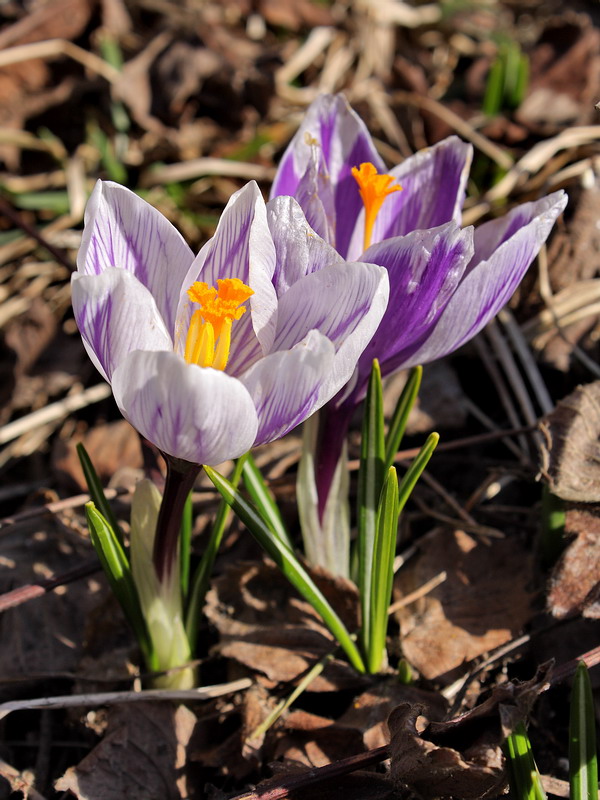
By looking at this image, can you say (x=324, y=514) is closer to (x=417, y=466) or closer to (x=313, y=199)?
(x=417, y=466)

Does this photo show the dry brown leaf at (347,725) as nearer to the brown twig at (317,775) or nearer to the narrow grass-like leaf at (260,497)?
the brown twig at (317,775)

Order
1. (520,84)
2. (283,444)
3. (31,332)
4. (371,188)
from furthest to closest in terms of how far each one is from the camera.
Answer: (520,84), (31,332), (283,444), (371,188)

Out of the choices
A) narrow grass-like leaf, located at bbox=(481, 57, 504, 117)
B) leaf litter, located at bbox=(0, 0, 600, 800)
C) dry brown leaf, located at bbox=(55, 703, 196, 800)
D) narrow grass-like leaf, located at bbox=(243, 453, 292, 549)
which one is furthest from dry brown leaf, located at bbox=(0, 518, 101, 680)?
narrow grass-like leaf, located at bbox=(481, 57, 504, 117)

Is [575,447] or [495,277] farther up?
[495,277]

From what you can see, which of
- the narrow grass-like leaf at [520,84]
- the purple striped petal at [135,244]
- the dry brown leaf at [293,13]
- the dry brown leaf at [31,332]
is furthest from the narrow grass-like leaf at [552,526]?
the dry brown leaf at [293,13]

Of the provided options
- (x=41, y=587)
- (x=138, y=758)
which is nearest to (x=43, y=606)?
(x=41, y=587)

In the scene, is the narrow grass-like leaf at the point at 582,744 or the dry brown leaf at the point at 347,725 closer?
the narrow grass-like leaf at the point at 582,744

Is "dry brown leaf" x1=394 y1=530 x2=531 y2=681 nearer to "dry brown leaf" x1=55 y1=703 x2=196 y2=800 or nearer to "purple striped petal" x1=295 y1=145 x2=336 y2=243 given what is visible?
"dry brown leaf" x1=55 y1=703 x2=196 y2=800
